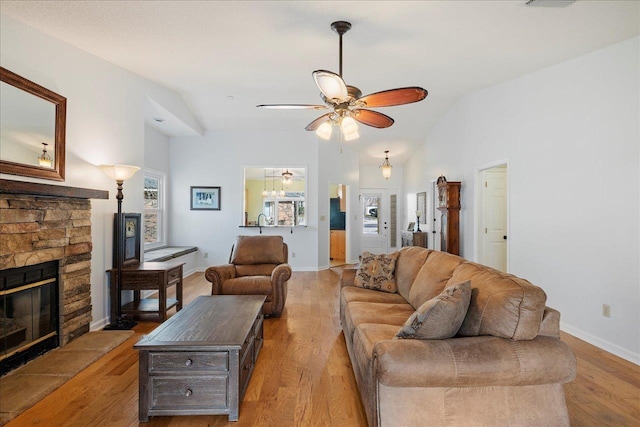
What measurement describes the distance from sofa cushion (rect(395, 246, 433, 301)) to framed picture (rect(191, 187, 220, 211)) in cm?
465

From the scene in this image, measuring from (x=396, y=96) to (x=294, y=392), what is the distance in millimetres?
2277

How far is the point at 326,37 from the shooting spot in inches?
127

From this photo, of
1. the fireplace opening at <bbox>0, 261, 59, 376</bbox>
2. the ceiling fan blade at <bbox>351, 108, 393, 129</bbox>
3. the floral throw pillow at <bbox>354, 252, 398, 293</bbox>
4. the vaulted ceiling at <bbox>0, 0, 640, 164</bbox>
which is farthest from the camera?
the floral throw pillow at <bbox>354, 252, 398, 293</bbox>

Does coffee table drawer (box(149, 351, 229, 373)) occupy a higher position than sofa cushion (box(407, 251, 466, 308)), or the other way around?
sofa cushion (box(407, 251, 466, 308))

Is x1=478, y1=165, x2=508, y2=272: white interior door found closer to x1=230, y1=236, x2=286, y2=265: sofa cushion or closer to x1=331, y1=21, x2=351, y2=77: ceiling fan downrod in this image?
x1=230, y1=236, x2=286, y2=265: sofa cushion

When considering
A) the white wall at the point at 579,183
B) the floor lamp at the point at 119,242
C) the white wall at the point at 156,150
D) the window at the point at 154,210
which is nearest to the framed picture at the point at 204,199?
the window at the point at 154,210

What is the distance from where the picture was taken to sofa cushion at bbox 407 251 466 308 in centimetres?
250

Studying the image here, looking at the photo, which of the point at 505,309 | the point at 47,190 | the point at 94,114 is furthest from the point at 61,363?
the point at 505,309

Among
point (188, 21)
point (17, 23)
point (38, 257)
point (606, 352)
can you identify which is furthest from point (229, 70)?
point (606, 352)

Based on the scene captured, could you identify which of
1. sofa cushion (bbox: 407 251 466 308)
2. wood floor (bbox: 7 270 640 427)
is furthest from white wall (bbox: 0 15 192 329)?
sofa cushion (bbox: 407 251 466 308)

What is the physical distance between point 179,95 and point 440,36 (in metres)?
4.13

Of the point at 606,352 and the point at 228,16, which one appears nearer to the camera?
the point at 228,16

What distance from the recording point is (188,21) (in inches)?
115

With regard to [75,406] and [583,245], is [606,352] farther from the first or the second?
[75,406]
